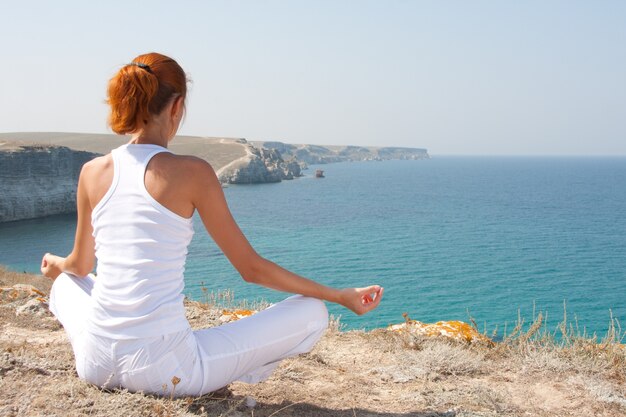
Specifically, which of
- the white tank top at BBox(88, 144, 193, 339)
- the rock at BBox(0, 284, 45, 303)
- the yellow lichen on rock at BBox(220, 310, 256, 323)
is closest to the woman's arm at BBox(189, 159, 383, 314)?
the white tank top at BBox(88, 144, 193, 339)

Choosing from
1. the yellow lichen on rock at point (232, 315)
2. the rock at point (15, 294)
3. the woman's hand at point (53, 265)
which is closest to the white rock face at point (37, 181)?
the rock at point (15, 294)

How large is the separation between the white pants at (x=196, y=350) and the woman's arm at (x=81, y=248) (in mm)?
124

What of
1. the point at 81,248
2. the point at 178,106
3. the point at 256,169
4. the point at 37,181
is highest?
the point at 178,106

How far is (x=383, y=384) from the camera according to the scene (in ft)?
12.7

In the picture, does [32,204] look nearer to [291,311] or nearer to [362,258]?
[362,258]

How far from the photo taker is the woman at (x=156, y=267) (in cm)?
241

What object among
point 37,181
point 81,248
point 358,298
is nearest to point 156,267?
point 81,248

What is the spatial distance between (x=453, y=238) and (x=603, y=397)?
39591 mm

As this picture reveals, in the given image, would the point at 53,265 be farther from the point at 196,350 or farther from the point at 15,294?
the point at 15,294

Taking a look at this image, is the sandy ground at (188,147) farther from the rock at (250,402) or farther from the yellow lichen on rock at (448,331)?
→ the rock at (250,402)

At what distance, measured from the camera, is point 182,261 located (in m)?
2.51

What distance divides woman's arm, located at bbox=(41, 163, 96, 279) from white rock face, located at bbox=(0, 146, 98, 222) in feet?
170

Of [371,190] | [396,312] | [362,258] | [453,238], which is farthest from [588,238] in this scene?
[371,190]

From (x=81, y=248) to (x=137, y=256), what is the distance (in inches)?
26.7
